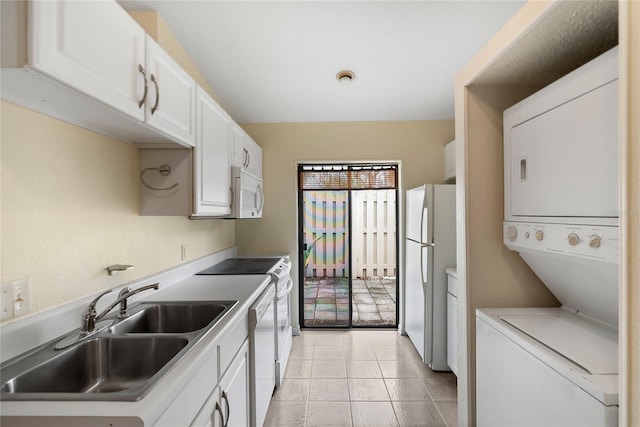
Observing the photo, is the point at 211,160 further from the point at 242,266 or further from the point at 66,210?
the point at 242,266

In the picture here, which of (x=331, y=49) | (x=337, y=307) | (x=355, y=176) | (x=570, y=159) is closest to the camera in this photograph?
(x=570, y=159)

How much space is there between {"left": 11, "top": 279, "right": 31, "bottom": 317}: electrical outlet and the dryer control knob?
1891 mm

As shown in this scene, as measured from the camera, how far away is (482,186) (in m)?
1.47

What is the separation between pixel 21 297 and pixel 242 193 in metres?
1.50

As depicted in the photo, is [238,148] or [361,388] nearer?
[361,388]

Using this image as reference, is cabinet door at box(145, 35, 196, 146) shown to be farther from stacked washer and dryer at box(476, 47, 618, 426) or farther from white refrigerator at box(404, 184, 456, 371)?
white refrigerator at box(404, 184, 456, 371)

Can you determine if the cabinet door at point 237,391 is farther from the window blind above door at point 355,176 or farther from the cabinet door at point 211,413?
the window blind above door at point 355,176

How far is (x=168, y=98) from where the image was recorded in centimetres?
142

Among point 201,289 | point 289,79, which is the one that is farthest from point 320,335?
point 289,79

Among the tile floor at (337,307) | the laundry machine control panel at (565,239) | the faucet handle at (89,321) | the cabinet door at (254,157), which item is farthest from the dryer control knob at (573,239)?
the tile floor at (337,307)

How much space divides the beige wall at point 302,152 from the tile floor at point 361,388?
76 centimetres

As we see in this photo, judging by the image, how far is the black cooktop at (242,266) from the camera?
248 centimetres

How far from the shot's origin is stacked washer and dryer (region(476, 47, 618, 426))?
2.87 ft

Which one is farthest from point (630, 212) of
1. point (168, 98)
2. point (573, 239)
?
point (168, 98)
